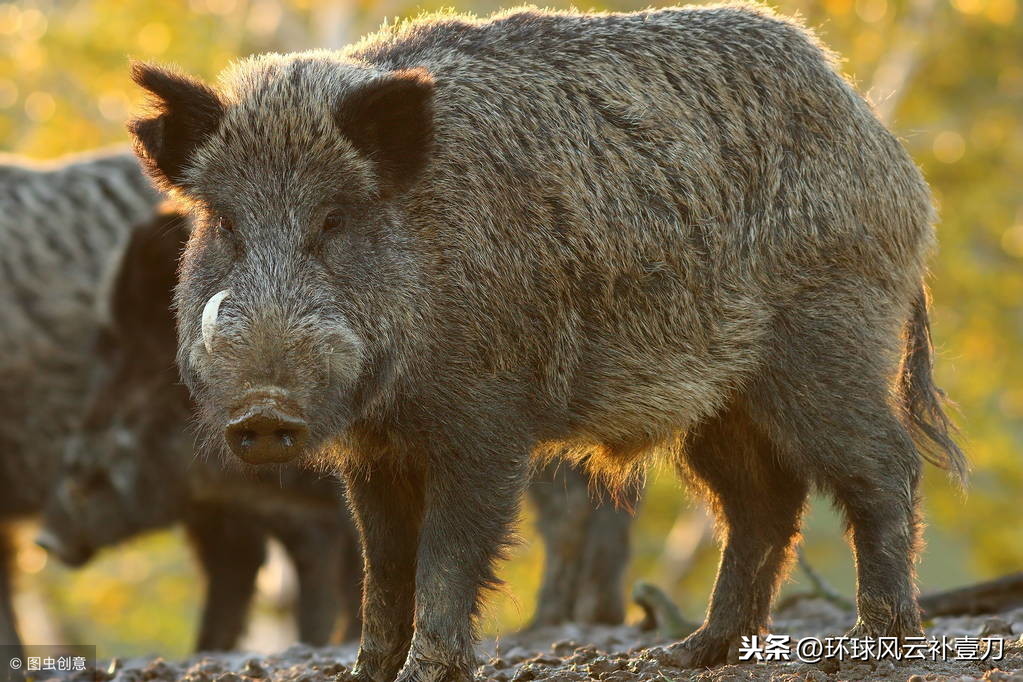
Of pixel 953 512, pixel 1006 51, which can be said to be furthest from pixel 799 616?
pixel 1006 51

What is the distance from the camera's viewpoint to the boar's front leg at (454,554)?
414 cm

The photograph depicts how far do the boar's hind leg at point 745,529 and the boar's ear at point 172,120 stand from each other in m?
2.03

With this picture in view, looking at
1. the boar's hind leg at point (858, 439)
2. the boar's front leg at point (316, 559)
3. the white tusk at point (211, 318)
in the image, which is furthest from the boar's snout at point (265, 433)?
the boar's front leg at point (316, 559)

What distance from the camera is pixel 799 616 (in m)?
6.98

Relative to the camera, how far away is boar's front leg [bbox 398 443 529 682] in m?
4.14

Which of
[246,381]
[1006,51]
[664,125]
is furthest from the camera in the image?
[1006,51]

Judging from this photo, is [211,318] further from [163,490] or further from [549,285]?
[163,490]

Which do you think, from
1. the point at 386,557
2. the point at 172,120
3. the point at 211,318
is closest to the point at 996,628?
the point at 386,557

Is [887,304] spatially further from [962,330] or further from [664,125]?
[962,330]

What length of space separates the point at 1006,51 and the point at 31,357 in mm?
10744

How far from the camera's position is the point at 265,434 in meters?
3.74

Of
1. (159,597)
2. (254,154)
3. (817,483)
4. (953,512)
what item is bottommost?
(159,597)

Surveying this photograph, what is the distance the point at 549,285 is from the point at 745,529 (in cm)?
131

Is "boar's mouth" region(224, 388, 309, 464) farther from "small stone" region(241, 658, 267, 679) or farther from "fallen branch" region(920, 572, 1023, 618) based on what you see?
"fallen branch" region(920, 572, 1023, 618)
